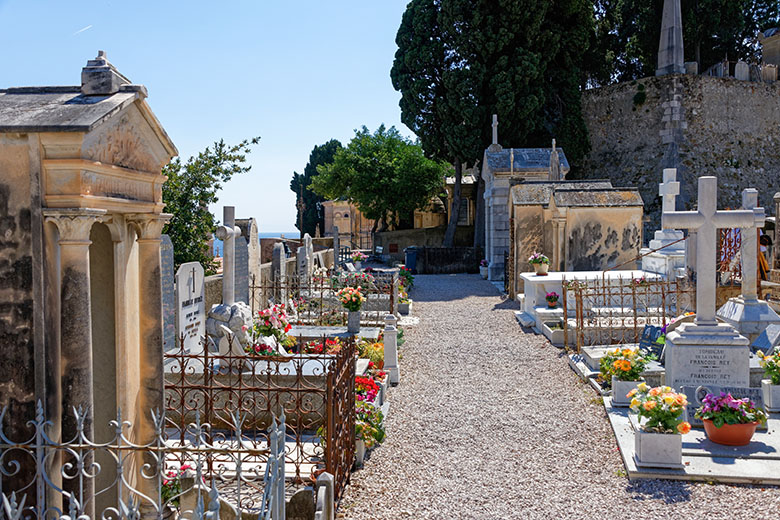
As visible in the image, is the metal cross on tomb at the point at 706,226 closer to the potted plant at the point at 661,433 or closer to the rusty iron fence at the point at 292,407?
the potted plant at the point at 661,433

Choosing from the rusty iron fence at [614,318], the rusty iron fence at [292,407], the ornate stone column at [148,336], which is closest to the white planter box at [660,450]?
the rusty iron fence at [292,407]

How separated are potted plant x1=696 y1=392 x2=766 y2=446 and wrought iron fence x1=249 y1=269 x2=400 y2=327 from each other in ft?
24.3

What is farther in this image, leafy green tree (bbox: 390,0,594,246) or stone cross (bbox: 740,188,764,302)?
leafy green tree (bbox: 390,0,594,246)

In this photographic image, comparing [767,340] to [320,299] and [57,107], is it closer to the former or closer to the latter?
[320,299]

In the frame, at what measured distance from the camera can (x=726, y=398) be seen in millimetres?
6332

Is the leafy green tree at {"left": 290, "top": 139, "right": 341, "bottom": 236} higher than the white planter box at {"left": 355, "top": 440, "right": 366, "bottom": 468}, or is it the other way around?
the leafy green tree at {"left": 290, "top": 139, "right": 341, "bottom": 236}

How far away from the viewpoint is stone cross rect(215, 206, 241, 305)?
9117 millimetres

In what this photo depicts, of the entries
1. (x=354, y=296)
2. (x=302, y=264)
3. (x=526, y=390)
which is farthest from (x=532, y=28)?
(x=526, y=390)

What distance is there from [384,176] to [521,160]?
12288mm

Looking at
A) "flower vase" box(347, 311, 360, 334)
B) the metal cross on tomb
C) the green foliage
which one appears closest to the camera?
the metal cross on tomb

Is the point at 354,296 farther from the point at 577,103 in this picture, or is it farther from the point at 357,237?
the point at 357,237

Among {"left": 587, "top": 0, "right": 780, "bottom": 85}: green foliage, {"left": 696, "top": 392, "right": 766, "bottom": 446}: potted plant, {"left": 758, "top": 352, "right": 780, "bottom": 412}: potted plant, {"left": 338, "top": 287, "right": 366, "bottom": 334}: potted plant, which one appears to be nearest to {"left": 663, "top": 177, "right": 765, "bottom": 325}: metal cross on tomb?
{"left": 758, "top": 352, "right": 780, "bottom": 412}: potted plant

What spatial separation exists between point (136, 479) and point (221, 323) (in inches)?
168

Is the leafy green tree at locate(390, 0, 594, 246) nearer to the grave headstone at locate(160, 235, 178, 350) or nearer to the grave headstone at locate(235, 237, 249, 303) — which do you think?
the grave headstone at locate(235, 237, 249, 303)
